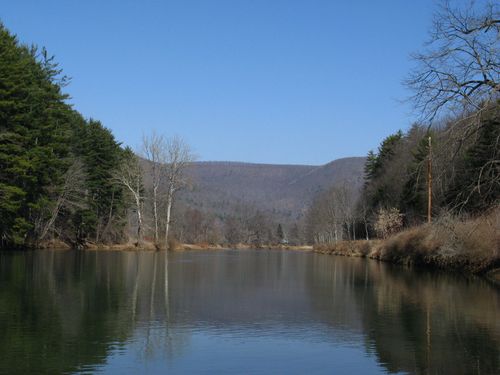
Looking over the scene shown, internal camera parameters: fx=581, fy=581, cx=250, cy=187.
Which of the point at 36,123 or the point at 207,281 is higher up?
the point at 36,123

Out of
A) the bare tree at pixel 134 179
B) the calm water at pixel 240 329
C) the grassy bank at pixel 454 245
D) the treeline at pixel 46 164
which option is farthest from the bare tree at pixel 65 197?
the calm water at pixel 240 329

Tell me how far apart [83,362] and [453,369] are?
564cm

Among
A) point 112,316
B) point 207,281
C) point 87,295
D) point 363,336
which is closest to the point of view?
point 363,336

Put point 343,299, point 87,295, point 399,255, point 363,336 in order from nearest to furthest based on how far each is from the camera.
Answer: point 363,336, point 87,295, point 343,299, point 399,255

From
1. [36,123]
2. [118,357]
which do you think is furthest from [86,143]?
[118,357]

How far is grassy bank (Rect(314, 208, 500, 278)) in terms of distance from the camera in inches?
966

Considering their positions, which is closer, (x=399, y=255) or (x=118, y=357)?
(x=118, y=357)

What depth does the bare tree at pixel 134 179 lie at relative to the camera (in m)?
62.2

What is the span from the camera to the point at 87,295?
1694 centimetres

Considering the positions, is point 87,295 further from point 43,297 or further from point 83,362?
point 83,362

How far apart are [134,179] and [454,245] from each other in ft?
141

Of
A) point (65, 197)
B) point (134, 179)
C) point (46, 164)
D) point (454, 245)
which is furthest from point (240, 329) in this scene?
point (134, 179)

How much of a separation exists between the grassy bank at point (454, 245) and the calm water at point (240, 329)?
168 inches

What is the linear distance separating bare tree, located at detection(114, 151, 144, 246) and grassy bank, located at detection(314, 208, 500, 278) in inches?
1146
